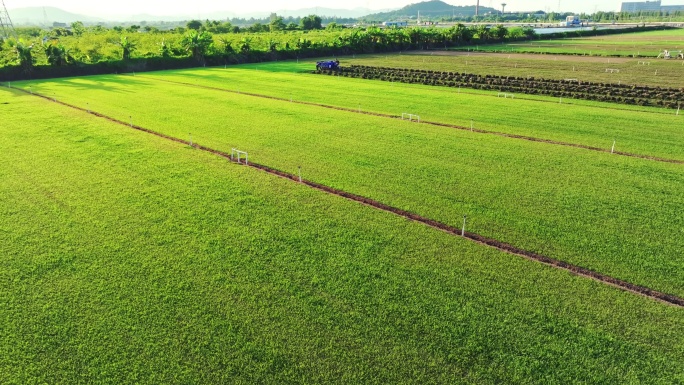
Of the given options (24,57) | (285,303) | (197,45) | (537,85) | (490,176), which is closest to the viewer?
(285,303)

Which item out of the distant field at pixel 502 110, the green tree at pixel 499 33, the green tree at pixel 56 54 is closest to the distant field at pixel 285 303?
the distant field at pixel 502 110

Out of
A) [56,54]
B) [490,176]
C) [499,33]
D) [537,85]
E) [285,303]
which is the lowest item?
[285,303]

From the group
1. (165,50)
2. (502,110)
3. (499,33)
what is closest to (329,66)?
(165,50)

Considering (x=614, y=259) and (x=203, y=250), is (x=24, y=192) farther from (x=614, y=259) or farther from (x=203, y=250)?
(x=614, y=259)

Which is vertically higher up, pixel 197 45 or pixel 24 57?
pixel 197 45

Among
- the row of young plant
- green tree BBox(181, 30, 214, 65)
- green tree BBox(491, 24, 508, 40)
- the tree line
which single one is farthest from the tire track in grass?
green tree BBox(491, 24, 508, 40)

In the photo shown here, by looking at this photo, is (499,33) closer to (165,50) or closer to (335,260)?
(165,50)
